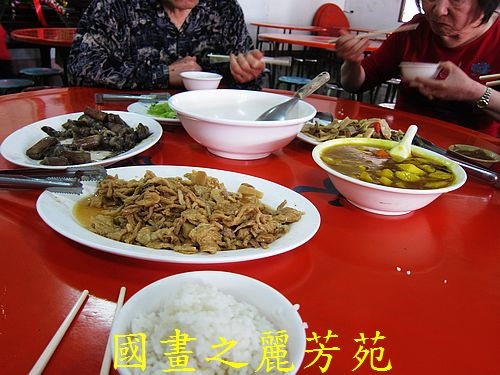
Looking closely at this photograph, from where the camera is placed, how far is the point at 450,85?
1.97 meters

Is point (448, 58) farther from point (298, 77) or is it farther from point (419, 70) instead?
point (298, 77)

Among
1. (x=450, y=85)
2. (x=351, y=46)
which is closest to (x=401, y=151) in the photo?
(x=450, y=85)

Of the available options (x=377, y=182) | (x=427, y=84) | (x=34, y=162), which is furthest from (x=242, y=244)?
(x=427, y=84)

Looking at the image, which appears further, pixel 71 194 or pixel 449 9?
pixel 449 9

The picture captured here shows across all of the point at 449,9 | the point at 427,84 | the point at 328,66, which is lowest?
the point at 328,66

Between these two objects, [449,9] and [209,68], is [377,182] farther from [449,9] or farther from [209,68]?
[209,68]

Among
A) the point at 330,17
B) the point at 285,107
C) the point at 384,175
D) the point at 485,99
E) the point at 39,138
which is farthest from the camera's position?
the point at 330,17

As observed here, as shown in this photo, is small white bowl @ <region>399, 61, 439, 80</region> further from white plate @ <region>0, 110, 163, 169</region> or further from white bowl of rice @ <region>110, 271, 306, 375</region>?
white bowl of rice @ <region>110, 271, 306, 375</region>

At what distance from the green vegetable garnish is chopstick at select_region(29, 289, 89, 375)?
1154 millimetres

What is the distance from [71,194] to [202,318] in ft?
2.06

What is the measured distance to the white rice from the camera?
525 mm

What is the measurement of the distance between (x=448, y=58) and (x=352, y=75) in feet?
2.06

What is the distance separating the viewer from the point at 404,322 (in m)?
0.75

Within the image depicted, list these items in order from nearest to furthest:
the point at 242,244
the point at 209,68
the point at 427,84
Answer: the point at 242,244
the point at 427,84
the point at 209,68
